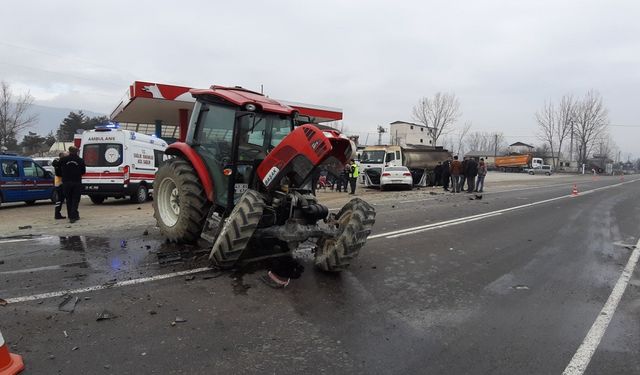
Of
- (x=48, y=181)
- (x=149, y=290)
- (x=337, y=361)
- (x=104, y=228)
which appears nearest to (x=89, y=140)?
(x=48, y=181)

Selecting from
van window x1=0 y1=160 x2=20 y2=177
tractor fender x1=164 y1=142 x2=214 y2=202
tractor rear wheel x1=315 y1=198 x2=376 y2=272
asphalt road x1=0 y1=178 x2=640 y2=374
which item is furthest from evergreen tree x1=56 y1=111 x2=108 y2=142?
tractor rear wheel x1=315 y1=198 x2=376 y2=272

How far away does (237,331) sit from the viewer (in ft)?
12.9

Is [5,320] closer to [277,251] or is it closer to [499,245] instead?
[277,251]

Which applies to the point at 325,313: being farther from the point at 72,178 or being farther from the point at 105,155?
the point at 105,155

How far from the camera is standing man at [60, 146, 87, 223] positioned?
391 inches

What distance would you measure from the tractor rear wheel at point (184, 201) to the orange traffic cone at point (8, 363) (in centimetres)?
336

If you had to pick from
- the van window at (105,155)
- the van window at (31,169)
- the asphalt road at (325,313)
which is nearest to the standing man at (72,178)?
the asphalt road at (325,313)

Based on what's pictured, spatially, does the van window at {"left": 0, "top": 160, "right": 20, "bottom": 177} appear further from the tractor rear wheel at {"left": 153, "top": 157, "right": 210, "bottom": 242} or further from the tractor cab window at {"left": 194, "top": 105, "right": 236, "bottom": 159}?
the tractor cab window at {"left": 194, "top": 105, "right": 236, "bottom": 159}

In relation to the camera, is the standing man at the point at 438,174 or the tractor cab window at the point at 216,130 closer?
the tractor cab window at the point at 216,130

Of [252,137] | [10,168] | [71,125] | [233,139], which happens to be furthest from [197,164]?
[71,125]

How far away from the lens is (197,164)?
21.4ft

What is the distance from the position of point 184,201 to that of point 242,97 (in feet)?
5.81

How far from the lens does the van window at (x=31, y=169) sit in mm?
15094

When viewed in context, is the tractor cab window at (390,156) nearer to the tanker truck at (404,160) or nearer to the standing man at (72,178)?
the tanker truck at (404,160)
